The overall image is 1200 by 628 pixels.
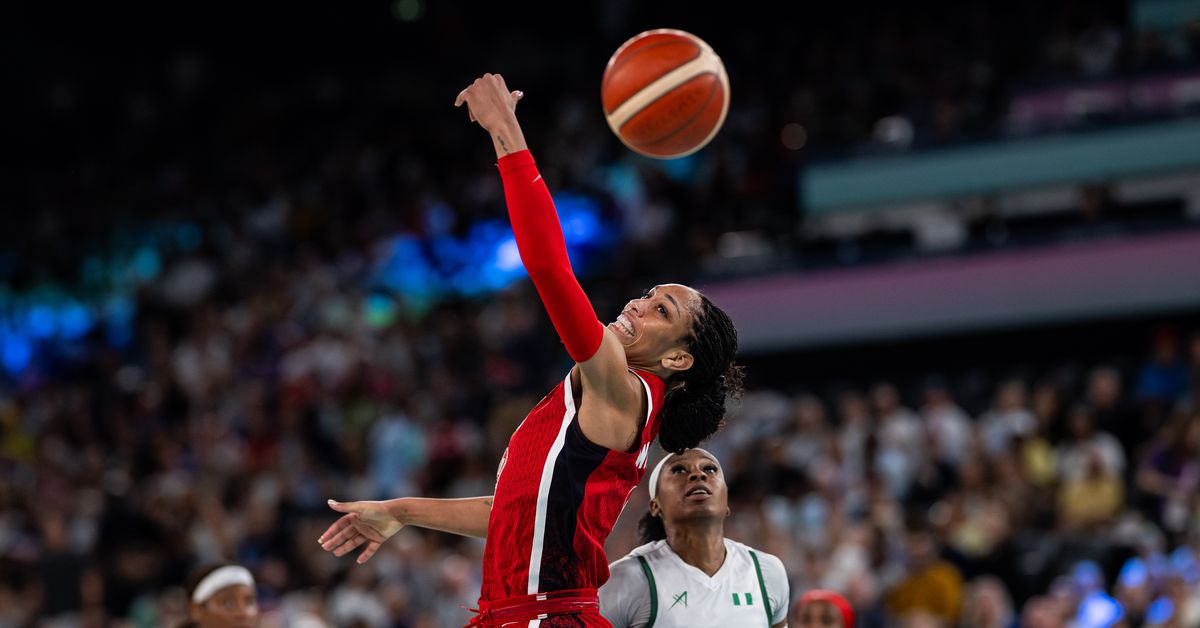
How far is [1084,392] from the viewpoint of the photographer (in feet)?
46.1

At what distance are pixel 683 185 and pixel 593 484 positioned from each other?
1499 centimetres

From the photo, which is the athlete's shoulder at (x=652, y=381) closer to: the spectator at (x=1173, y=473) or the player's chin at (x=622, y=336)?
the player's chin at (x=622, y=336)

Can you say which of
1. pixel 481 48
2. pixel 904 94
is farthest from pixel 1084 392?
pixel 481 48

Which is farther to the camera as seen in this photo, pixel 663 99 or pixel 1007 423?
pixel 1007 423

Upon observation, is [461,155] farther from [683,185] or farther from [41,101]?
[41,101]

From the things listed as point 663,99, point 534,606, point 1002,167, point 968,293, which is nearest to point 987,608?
point 663,99

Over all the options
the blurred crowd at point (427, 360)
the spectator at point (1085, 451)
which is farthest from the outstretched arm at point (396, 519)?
the spectator at point (1085, 451)

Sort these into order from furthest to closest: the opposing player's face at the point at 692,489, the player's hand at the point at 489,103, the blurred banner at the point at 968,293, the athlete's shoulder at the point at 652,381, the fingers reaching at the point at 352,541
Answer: the blurred banner at the point at 968,293
the opposing player's face at the point at 692,489
the fingers reaching at the point at 352,541
the athlete's shoulder at the point at 652,381
the player's hand at the point at 489,103

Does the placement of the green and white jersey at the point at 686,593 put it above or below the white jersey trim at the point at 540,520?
below

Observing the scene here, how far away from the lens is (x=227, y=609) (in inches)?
249

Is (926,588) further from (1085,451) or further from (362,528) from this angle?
(362,528)

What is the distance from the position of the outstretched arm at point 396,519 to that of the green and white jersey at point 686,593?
515 mm

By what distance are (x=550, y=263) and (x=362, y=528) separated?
1419 mm

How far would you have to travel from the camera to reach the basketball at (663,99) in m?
5.77
